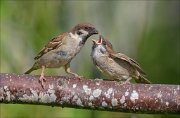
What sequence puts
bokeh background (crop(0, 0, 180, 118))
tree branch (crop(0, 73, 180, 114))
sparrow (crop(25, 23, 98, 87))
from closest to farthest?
tree branch (crop(0, 73, 180, 114)), sparrow (crop(25, 23, 98, 87)), bokeh background (crop(0, 0, 180, 118))

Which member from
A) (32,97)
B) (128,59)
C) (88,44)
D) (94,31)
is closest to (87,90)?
(32,97)

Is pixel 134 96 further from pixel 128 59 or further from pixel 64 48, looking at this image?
pixel 64 48

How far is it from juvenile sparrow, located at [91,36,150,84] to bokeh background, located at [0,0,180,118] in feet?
0.53

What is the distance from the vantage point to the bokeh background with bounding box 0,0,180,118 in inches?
186

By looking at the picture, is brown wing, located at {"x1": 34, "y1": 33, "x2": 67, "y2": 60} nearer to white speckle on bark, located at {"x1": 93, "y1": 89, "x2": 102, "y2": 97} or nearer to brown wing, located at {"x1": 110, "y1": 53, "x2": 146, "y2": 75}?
brown wing, located at {"x1": 110, "y1": 53, "x2": 146, "y2": 75}

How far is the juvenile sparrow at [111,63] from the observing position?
14.4 ft

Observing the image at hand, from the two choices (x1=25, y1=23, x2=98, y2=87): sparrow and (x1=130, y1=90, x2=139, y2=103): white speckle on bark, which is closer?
(x1=130, y1=90, x2=139, y2=103): white speckle on bark

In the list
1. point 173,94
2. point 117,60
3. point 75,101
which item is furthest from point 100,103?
point 117,60

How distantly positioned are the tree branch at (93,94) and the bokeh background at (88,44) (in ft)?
2.47

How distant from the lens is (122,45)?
6883mm

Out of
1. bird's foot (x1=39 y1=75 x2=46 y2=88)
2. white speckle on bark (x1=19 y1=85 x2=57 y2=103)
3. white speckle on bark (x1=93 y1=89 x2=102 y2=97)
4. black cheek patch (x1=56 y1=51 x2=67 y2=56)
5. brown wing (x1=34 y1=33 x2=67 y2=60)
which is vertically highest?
brown wing (x1=34 y1=33 x2=67 y2=60)

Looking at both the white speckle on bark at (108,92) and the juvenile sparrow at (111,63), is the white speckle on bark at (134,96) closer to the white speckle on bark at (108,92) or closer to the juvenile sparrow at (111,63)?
the white speckle on bark at (108,92)

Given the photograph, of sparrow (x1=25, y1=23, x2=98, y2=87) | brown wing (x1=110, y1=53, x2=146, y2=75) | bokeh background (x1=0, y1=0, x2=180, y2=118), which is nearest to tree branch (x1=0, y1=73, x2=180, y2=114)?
brown wing (x1=110, y1=53, x2=146, y2=75)

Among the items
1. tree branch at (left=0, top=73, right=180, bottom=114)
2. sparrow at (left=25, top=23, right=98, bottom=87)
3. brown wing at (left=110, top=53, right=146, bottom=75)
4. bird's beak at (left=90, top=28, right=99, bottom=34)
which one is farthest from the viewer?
sparrow at (left=25, top=23, right=98, bottom=87)
